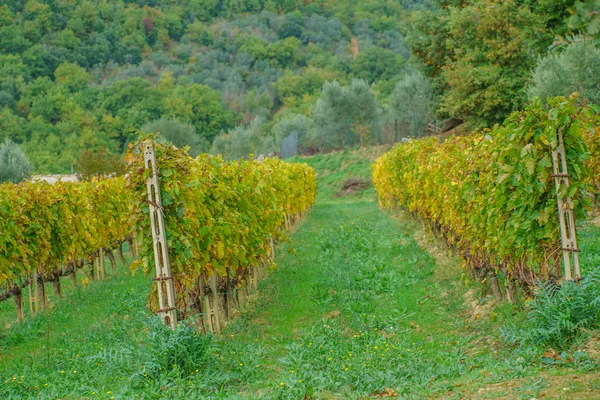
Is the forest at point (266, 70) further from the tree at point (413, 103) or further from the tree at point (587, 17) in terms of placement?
the tree at point (413, 103)

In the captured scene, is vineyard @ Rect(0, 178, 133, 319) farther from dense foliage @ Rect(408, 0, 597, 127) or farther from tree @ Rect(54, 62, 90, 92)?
tree @ Rect(54, 62, 90, 92)

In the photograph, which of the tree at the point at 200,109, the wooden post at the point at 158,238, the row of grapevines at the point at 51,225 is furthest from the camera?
the tree at the point at 200,109

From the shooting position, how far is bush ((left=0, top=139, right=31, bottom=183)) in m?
37.1

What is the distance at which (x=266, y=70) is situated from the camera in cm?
11238

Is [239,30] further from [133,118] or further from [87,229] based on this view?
[87,229]

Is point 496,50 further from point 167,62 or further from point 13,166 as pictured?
point 167,62

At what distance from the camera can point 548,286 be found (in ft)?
21.6

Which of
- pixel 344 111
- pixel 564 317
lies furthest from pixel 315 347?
pixel 344 111

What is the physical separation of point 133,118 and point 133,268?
72.2 metres

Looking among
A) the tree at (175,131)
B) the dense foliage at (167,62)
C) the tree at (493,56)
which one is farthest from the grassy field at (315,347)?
the tree at (175,131)

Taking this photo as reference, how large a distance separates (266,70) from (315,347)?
356ft

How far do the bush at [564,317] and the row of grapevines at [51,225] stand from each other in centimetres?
556

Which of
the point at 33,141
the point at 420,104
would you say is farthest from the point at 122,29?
the point at 420,104

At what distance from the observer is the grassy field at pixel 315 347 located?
543cm
